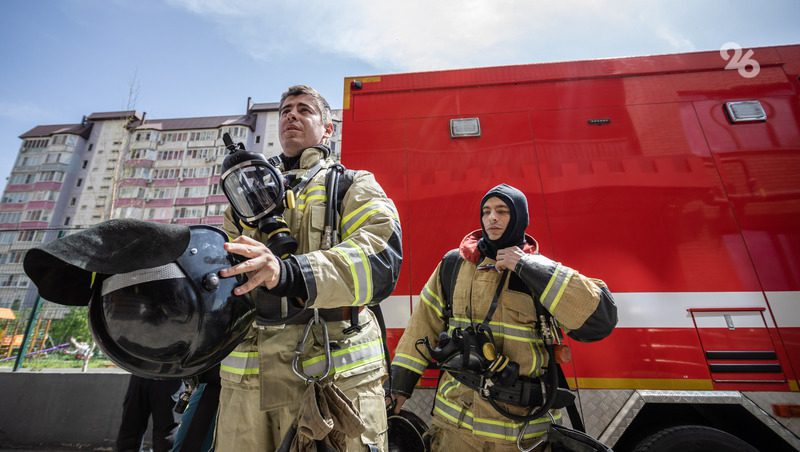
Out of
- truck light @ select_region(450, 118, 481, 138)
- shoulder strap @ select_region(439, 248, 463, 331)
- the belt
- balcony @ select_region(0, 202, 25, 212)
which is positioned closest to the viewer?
A: the belt

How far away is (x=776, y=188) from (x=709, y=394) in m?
1.65

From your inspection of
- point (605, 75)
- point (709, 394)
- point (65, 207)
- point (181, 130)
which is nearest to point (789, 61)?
point (605, 75)

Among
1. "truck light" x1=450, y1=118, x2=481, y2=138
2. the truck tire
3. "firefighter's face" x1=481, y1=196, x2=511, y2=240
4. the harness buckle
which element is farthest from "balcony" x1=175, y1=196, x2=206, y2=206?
the truck tire

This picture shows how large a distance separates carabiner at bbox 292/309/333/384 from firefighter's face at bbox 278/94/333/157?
3.08 ft

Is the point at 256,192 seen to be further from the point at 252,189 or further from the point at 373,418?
the point at 373,418

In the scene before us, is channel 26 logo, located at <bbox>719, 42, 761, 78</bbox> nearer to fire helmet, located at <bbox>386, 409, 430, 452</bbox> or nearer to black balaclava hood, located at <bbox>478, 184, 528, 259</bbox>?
black balaclava hood, located at <bbox>478, 184, 528, 259</bbox>

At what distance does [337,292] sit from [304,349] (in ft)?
1.43

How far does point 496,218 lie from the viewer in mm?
2207

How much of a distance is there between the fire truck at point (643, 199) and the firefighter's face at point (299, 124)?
1.14 m

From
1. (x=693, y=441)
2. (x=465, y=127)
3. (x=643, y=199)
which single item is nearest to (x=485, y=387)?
(x=693, y=441)

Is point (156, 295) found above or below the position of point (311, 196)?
below

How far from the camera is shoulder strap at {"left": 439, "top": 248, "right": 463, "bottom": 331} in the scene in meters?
2.30

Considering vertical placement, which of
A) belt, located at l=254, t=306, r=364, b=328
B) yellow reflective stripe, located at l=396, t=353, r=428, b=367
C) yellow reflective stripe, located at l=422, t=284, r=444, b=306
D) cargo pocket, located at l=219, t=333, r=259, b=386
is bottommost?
yellow reflective stripe, located at l=396, t=353, r=428, b=367

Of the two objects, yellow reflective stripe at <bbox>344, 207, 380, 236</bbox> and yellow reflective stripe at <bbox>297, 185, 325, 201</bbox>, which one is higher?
yellow reflective stripe at <bbox>297, 185, 325, 201</bbox>
